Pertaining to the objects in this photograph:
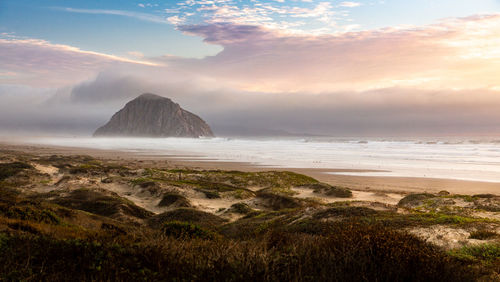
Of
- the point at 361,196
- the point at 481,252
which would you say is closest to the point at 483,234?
the point at 481,252

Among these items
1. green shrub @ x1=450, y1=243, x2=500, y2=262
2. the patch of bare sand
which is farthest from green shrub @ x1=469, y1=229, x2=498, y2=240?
the patch of bare sand

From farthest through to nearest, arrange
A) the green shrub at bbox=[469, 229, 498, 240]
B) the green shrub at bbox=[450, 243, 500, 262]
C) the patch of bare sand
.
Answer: the patch of bare sand < the green shrub at bbox=[469, 229, 498, 240] < the green shrub at bbox=[450, 243, 500, 262]

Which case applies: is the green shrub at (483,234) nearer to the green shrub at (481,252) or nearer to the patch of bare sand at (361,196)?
the green shrub at (481,252)

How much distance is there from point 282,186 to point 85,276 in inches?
880

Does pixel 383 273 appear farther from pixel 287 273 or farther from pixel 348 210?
pixel 348 210

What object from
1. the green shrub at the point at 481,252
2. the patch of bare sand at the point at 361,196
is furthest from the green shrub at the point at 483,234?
the patch of bare sand at the point at 361,196

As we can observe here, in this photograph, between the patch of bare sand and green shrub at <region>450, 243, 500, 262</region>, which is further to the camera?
the patch of bare sand

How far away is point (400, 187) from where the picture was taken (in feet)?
86.9

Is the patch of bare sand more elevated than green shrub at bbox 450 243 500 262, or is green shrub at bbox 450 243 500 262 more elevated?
green shrub at bbox 450 243 500 262

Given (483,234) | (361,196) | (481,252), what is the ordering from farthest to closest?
(361,196) → (483,234) → (481,252)

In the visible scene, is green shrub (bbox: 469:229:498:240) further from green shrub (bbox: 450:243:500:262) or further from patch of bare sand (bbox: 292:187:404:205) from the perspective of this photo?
patch of bare sand (bbox: 292:187:404:205)

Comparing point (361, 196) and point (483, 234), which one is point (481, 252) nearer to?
point (483, 234)

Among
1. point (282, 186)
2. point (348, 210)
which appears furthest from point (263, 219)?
point (282, 186)

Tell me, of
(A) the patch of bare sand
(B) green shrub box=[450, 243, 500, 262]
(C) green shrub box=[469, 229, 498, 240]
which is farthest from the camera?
(A) the patch of bare sand
